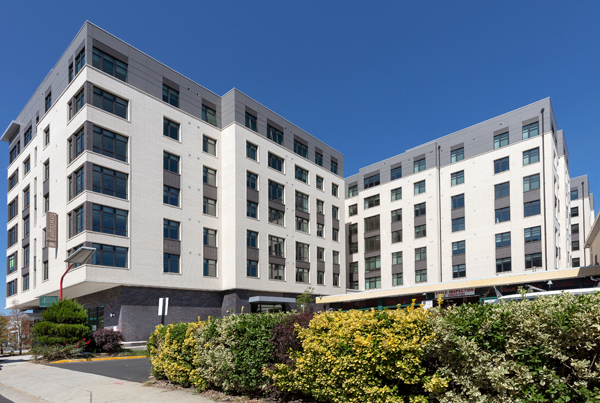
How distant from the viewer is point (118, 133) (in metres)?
36.0

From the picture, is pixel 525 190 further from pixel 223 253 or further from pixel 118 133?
pixel 118 133

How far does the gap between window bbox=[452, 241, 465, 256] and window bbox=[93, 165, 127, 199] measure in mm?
36724

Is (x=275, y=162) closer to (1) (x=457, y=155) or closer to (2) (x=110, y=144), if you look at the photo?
(2) (x=110, y=144)

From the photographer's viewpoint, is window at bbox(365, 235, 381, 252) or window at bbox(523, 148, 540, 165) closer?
window at bbox(523, 148, 540, 165)

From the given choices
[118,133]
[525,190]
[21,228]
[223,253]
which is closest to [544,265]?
[525,190]

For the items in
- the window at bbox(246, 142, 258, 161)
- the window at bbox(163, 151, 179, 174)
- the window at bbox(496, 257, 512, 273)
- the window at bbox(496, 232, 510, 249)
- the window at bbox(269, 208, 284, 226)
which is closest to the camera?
the window at bbox(163, 151, 179, 174)

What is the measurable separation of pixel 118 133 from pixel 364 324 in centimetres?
3231

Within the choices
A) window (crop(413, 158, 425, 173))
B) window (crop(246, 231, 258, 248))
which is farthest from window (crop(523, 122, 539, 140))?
window (crop(246, 231, 258, 248))

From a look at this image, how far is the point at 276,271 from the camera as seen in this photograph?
46.4 m

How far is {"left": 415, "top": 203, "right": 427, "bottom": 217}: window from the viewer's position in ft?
184

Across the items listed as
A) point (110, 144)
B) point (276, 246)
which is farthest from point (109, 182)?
point (276, 246)

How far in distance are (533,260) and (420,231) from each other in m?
13.8

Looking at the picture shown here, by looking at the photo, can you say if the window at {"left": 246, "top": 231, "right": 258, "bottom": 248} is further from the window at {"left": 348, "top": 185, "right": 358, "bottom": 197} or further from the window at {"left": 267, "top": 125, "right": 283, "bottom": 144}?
the window at {"left": 348, "top": 185, "right": 358, "bottom": 197}

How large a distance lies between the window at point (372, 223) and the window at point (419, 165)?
333 inches
